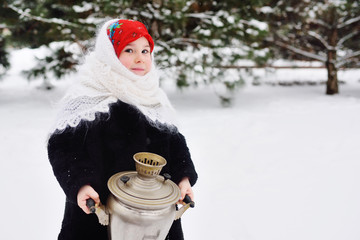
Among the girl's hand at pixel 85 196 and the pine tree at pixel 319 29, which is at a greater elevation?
the pine tree at pixel 319 29

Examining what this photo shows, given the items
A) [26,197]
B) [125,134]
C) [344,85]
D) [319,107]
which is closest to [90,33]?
[26,197]

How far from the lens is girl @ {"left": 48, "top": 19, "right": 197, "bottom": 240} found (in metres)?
1.20

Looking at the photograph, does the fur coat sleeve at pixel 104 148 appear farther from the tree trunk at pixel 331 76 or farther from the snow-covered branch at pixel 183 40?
the tree trunk at pixel 331 76

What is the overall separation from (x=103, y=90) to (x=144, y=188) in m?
0.50

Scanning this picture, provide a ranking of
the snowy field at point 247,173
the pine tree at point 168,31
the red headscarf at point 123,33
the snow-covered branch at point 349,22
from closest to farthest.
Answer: the red headscarf at point 123,33 → the snowy field at point 247,173 → the pine tree at point 168,31 → the snow-covered branch at point 349,22

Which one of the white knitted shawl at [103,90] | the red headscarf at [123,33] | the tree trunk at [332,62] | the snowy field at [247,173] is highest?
the red headscarf at [123,33]

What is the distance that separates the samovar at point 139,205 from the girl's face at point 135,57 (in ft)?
1.40

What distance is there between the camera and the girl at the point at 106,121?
47.1 inches

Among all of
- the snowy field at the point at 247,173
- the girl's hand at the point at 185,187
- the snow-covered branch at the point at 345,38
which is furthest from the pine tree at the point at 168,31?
the girl's hand at the point at 185,187

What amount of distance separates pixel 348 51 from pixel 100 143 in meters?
8.93

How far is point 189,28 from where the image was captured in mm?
5941

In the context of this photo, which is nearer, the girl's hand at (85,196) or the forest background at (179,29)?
the girl's hand at (85,196)

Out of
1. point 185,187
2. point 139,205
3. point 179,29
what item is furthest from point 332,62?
point 139,205

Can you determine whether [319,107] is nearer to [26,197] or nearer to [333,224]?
[333,224]
